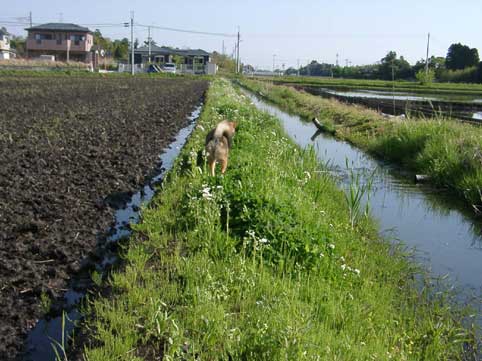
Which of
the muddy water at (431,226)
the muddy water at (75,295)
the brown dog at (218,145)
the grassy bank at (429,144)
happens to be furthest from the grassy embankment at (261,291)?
the grassy bank at (429,144)

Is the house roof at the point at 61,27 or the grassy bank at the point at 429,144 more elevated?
A: the house roof at the point at 61,27

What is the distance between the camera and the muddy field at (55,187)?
533cm

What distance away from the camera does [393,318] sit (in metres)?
5.09

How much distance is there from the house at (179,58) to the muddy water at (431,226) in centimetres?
7901

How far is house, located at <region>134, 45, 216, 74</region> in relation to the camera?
94.1m

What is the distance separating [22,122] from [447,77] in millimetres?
74921

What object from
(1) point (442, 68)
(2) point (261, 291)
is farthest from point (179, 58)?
(2) point (261, 291)

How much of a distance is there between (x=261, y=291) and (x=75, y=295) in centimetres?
211

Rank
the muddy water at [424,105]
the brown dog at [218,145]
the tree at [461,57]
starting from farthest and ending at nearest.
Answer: the tree at [461,57] < the muddy water at [424,105] < the brown dog at [218,145]

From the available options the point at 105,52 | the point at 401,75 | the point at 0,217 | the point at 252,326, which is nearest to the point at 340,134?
the point at 0,217

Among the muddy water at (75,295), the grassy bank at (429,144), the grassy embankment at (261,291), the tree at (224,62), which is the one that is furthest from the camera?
the tree at (224,62)

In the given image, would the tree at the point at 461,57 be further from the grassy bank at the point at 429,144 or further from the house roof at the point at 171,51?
the grassy bank at the point at 429,144

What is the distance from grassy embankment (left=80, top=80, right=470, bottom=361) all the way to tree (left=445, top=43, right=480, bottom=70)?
80.9 metres

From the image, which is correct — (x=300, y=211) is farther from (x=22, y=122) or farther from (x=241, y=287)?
(x=22, y=122)
